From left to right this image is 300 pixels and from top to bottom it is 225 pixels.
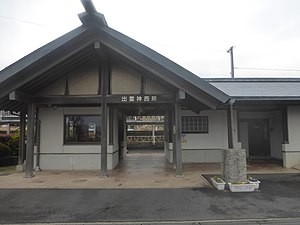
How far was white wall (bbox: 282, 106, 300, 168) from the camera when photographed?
1063 cm

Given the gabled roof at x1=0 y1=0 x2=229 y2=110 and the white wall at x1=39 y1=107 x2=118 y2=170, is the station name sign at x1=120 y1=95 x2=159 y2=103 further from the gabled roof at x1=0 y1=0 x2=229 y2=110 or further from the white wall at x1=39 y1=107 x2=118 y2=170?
the white wall at x1=39 y1=107 x2=118 y2=170

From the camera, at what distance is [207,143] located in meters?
12.3

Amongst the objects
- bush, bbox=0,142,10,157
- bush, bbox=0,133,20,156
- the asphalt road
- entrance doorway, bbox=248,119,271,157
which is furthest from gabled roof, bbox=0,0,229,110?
entrance doorway, bbox=248,119,271,157

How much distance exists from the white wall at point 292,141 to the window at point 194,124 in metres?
3.57

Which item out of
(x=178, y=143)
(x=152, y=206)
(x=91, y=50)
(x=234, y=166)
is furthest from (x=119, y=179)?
(x=91, y=50)

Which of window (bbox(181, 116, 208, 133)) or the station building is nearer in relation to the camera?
the station building

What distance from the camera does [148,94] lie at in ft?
29.6

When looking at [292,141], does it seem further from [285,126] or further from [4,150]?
[4,150]

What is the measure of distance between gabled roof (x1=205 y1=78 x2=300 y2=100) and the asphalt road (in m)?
4.19

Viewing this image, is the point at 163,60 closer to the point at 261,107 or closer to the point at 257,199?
the point at 257,199

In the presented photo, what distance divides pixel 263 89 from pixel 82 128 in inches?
341

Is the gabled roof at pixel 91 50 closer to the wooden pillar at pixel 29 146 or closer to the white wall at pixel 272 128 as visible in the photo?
the wooden pillar at pixel 29 146

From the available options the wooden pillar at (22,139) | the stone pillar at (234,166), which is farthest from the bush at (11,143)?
the stone pillar at (234,166)

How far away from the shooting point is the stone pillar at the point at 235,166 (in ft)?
23.2
